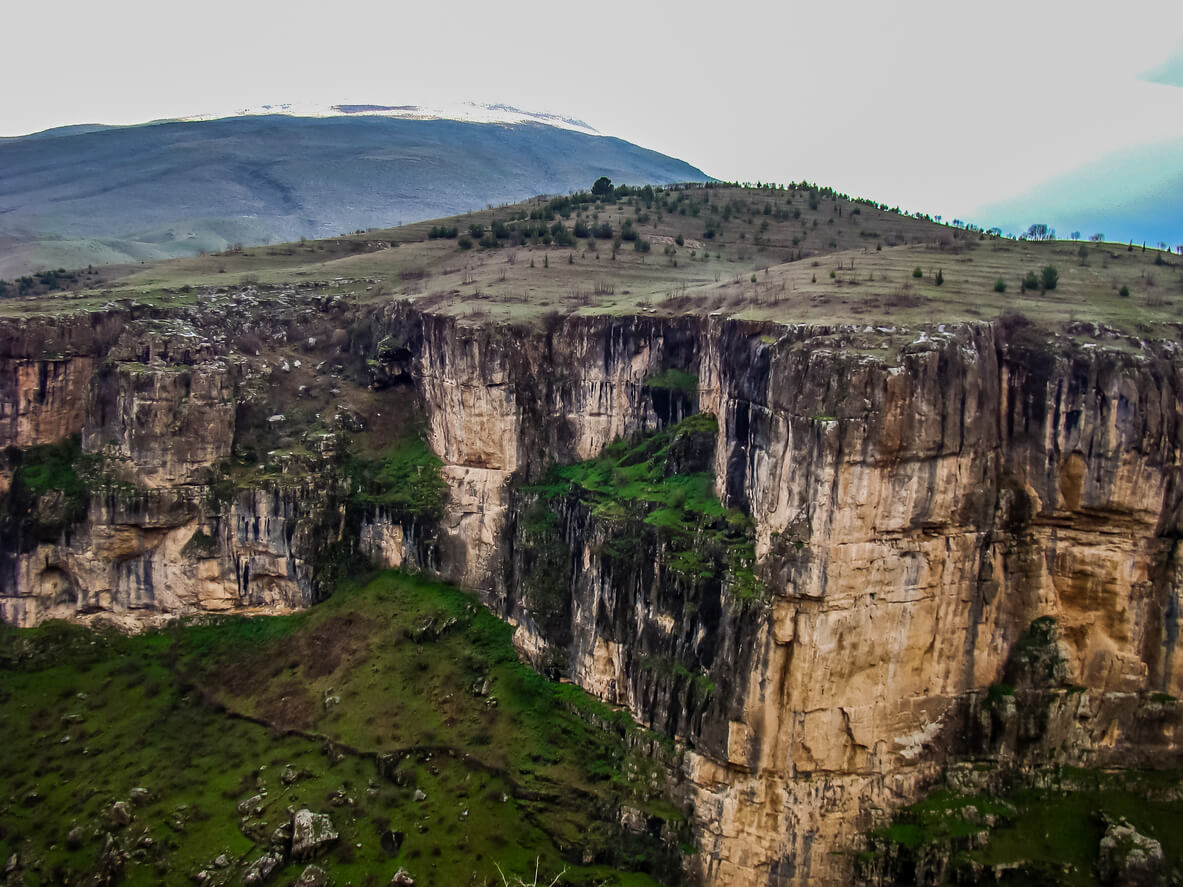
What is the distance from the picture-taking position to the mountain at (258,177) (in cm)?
11675

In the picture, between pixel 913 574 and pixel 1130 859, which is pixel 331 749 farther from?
pixel 1130 859

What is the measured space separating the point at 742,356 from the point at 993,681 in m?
12.1

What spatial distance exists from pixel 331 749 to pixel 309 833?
11.8 ft

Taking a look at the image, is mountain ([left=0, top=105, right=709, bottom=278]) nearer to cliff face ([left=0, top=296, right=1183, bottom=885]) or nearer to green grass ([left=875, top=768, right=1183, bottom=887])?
cliff face ([left=0, top=296, right=1183, bottom=885])

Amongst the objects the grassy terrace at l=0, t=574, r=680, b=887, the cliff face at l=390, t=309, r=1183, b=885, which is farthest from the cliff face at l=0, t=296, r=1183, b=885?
the grassy terrace at l=0, t=574, r=680, b=887

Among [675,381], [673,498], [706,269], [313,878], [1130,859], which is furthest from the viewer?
[706,269]

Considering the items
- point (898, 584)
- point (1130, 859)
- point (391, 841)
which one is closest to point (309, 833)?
point (391, 841)

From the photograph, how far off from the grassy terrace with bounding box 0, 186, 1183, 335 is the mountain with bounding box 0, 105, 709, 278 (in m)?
58.8

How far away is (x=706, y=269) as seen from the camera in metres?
47.4

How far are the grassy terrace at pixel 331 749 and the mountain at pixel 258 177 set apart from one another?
3048 inches

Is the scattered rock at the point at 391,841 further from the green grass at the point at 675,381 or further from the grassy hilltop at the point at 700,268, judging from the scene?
the grassy hilltop at the point at 700,268

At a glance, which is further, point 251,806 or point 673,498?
point 673,498

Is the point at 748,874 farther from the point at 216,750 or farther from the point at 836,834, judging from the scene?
the point at 216,750

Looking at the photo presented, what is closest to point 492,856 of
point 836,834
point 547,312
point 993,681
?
point 836,834
